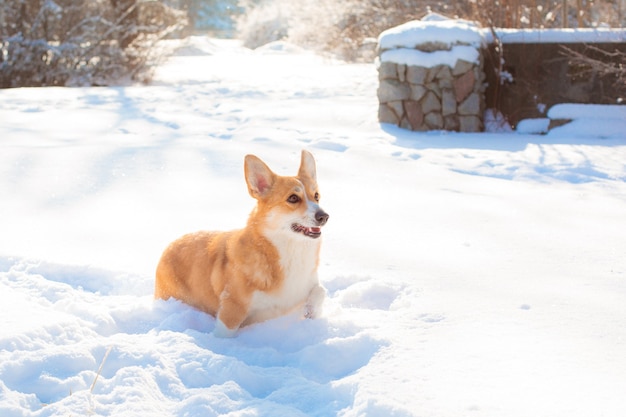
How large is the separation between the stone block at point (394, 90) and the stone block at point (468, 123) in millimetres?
778

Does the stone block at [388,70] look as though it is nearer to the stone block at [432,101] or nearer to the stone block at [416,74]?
the stone block at [416,74]

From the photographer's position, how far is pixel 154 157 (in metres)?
6.56

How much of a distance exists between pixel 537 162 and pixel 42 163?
4.83m

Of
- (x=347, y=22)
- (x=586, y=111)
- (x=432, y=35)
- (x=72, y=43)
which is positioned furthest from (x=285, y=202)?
(x=347, y=22)

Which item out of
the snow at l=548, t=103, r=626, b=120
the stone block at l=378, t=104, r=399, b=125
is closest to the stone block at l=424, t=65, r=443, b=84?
the stone block at l=378, t=104, r=399, b=125

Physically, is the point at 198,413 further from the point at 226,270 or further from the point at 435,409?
the point at 226,270

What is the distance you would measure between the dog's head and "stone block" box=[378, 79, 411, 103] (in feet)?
18.5

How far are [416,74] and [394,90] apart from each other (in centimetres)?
35

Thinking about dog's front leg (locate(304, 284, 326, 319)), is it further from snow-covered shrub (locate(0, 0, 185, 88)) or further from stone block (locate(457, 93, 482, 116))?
snow-covered shrub (locate(0, 0, 185, 88))

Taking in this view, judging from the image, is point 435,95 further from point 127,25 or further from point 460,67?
point 127,25

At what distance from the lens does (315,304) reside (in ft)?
10.6

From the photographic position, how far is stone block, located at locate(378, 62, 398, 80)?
8.82 metres

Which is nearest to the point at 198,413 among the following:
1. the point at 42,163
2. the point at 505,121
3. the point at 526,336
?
the point at 526,336

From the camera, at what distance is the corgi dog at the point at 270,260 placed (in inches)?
126
